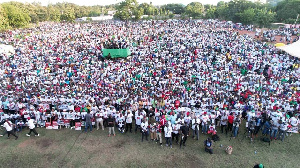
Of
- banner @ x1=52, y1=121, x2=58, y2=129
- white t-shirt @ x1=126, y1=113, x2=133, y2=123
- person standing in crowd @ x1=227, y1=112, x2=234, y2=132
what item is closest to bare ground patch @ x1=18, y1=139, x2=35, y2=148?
banner @ x1=52, y1=121, x2=58, y2=129

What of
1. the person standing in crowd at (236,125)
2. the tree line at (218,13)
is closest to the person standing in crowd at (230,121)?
the person standing in crowd at (236,125)

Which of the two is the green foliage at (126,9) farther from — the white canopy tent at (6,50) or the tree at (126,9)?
the white canopy tent at (6,50)

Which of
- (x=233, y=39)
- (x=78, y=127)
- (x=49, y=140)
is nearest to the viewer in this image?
(x=49, y=140)

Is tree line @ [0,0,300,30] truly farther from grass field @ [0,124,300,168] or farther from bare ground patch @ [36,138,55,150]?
grass field @ [0,124,300,168]

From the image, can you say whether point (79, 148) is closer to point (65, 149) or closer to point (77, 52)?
point (65, 149)

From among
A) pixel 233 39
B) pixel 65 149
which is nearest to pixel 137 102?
pixel 65 149

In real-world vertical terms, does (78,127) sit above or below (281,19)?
below
